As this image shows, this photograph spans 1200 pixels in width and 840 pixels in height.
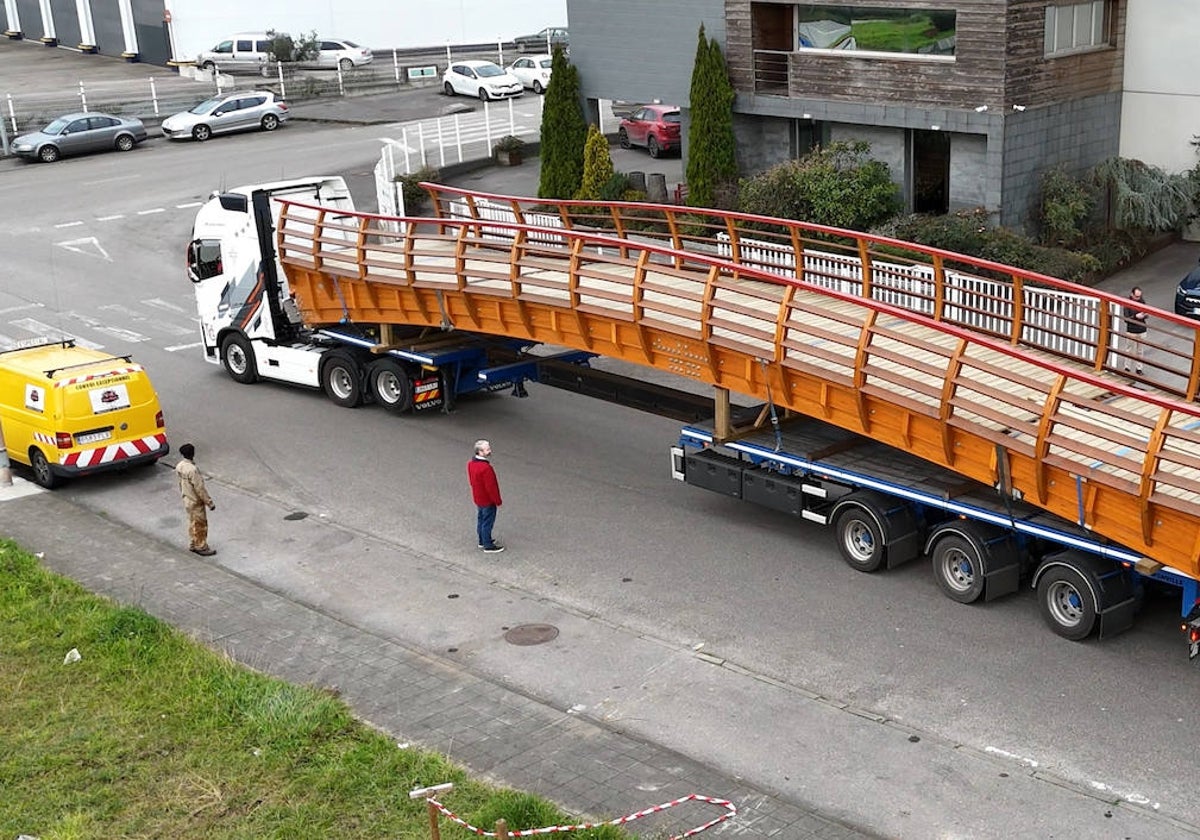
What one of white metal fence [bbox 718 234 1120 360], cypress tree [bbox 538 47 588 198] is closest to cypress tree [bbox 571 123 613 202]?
cypress tree [bbox 538 47 588 198]

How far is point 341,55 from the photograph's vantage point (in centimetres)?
5650

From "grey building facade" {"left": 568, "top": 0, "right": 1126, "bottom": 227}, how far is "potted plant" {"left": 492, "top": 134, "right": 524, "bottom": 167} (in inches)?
299

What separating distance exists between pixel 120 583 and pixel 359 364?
642 centimetres

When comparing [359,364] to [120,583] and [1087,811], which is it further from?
[1087,811]

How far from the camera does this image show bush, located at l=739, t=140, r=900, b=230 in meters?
28.0

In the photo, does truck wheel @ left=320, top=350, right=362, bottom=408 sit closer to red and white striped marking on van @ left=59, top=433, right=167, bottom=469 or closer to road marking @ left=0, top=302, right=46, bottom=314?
red and white striped marking on van @ left=59, top=433, right=167, bottom=469

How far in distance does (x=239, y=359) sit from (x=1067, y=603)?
14071mm

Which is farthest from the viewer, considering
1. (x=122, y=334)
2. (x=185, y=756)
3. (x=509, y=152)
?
(x=509, y=152)

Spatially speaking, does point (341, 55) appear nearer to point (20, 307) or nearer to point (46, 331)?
point (20, 307)

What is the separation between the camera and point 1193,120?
2861 cm

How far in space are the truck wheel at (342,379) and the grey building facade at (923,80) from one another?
12.2 m

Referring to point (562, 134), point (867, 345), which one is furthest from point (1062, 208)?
point (867, 345)

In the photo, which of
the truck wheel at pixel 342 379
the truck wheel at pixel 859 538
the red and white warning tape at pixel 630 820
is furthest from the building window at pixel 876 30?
the red and white warning tape at pixel 630 820

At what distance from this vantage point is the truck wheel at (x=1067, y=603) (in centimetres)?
1350
